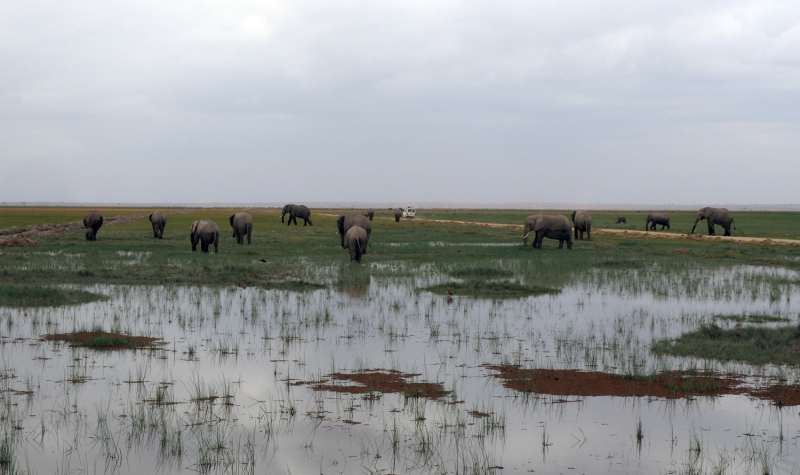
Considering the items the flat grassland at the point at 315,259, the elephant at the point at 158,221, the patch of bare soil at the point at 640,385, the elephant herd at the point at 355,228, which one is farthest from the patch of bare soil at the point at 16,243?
the patch of bare soil at the point at 640,385

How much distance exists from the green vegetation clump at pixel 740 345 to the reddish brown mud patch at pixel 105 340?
8.68 m

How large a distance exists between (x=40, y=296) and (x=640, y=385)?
1363cm

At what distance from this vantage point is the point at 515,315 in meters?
15.5

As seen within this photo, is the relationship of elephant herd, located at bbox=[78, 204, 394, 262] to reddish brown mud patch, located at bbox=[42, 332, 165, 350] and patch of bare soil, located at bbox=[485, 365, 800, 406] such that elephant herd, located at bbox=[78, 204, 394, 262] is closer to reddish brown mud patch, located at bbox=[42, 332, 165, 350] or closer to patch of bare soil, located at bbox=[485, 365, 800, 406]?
reddish brown mud patch, located at bbox=[42, 332, 165, 350]

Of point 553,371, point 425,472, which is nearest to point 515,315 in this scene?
point 553,371

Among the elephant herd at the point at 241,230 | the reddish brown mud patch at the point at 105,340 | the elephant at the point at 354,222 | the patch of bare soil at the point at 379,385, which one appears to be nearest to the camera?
the patch of bare soil at the point at 379,385

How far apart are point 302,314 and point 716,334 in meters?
8.16

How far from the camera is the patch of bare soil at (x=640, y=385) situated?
9109 mm

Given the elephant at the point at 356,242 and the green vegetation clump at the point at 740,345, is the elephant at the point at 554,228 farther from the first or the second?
the green vegetation clump at the point at 740,345

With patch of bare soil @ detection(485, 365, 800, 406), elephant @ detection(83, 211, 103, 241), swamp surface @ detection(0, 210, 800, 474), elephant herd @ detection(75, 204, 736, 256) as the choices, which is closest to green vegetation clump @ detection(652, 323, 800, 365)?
swamp surface @ detection(0, 210, 800, 474)

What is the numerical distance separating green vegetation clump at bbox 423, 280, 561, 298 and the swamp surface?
0.15 m

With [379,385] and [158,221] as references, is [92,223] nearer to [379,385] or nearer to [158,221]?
[158,221]

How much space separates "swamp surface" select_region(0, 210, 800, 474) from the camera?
22.8 ft

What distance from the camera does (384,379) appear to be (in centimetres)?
977
